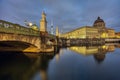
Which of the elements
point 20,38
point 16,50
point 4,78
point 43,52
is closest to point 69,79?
point 4,78

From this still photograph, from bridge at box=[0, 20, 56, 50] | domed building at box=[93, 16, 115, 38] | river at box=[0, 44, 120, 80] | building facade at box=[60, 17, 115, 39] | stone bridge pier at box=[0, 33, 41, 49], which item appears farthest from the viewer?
domed building at box=[93, 16, 115, 38]

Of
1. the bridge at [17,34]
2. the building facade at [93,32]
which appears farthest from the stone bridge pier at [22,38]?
the building facade at [93,32]

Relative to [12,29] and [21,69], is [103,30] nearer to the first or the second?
[12,29]

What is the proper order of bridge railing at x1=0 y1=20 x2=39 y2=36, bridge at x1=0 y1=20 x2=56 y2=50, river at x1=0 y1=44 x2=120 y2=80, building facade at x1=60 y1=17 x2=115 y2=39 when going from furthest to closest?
building facade at x1=60 y1=17 x2=115 y2=39
bridge at x1=0 y1=20 x2=56 y2=50
bridge railing at x1=0 y1=20 x2=39 y2=36
river at x1=0 y1=44 x2=120 y2=80

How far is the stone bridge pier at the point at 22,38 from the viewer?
14.4 m

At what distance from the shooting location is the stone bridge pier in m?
14.4

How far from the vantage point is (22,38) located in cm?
1916

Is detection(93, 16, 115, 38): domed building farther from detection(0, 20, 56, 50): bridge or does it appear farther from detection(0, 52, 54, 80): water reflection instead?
detection(0, 52, 54, 80): water reflection

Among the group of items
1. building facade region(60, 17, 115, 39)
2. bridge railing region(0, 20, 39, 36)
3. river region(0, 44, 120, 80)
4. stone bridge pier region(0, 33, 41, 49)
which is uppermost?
building facade region(60, 17, 115, 39)

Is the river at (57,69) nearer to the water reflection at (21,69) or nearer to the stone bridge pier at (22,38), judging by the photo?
the water reflection at (21,69)

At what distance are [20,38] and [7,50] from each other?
10908 millimetres

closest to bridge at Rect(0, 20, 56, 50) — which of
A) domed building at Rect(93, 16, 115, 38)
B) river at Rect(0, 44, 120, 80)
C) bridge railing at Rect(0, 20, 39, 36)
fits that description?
bridge railing at Rect(0, 20, 39, 36)

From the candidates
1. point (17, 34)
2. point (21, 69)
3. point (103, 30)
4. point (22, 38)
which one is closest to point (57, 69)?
point (21, 69)

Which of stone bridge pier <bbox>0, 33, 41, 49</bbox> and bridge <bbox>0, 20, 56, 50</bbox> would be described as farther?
stone bridge pier <bbox>0, 33, 41, 49</bbox>
